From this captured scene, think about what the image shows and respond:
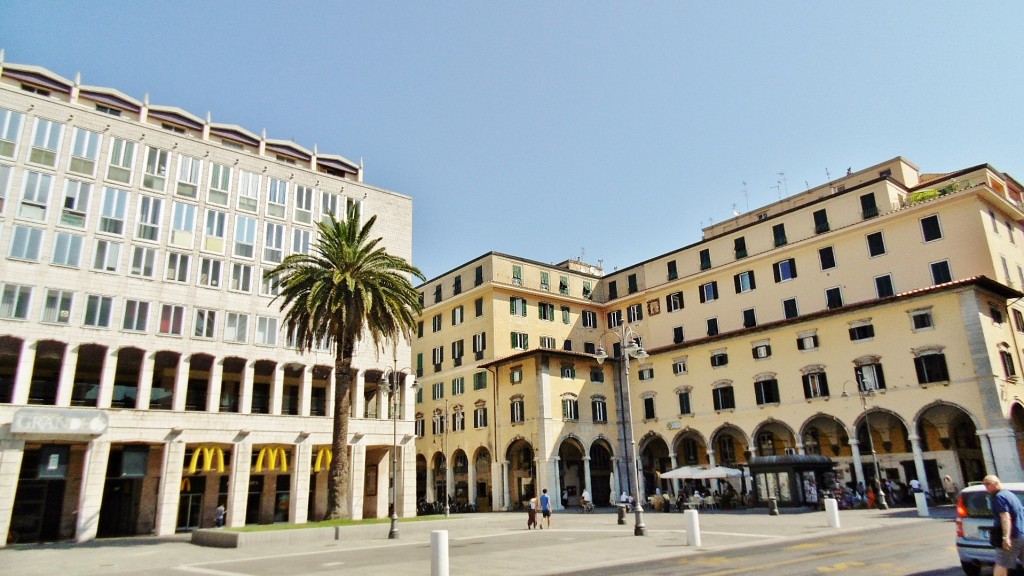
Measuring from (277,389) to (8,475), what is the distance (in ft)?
48.7

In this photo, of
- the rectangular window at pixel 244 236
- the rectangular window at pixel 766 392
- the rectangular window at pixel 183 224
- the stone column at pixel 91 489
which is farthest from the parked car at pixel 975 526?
the rectangular window at pixel 183 224

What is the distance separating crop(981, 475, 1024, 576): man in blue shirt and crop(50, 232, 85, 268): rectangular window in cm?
4425

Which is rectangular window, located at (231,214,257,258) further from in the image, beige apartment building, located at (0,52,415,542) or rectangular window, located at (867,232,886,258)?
rectangular window, located at (867,232,886,258)

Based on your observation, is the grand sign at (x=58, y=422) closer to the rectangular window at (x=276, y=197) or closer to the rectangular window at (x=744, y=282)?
the rectangular window at (x=276, y=197)

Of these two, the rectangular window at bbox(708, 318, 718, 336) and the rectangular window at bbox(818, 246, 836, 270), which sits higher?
the rectangular window at bbox(818, 246, 836, 270)

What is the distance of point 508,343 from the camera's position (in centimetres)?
5853

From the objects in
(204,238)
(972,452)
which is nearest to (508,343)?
(204,238)

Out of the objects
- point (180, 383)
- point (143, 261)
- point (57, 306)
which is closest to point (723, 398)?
point (180, 383)

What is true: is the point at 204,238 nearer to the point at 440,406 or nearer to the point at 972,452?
the point at 440,406

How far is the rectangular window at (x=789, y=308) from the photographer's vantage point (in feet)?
166

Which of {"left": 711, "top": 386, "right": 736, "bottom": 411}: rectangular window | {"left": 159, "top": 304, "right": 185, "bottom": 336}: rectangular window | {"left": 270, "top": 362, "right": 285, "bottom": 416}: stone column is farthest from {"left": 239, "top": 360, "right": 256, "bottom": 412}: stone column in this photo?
{"left": 711, "top": 386, "right": 736, "bottom": 411}: rectangular window

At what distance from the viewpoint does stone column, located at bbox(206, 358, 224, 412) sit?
133 feet

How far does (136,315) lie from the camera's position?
39.2 meters

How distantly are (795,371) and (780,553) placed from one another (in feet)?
104
